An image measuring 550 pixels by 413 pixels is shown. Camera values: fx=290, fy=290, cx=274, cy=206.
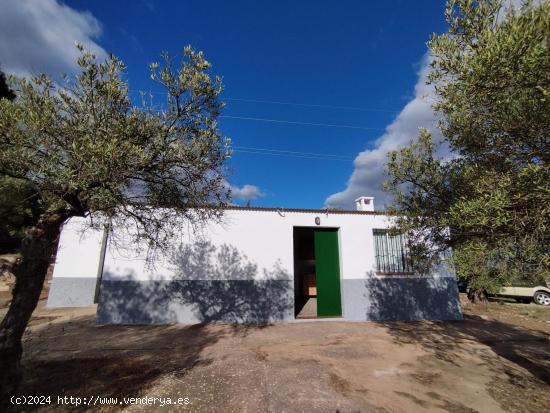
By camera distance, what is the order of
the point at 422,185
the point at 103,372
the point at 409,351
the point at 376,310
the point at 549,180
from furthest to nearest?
1. the point at 376,310
2. the point at 409,351
3. the point at 422,185
4. the point at 103,372
5. the point at 549,180

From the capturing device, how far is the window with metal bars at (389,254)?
1298 centimetres

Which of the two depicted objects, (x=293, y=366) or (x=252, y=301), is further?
(x=252, y=301)

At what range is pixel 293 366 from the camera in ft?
22.9

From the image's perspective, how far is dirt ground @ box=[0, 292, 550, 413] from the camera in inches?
211

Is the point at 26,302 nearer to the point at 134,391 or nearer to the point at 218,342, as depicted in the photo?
the point at 134,391

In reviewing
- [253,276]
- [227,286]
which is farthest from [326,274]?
[227,286]

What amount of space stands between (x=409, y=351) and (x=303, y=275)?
9.46 metres

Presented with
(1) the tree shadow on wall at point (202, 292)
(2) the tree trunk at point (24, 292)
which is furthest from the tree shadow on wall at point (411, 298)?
(2) the tree trunk at point (24, 292)

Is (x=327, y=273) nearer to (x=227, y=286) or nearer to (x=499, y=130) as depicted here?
(x=227, y=286)

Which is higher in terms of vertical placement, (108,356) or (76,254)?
(76,254)

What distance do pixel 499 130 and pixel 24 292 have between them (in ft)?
28.3

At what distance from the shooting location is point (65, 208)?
5.54m

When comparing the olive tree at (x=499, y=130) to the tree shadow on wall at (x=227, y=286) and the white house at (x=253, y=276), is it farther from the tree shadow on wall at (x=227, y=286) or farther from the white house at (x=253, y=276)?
the tree shadow on wall at (x=227, y=286)

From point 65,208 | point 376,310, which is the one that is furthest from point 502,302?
point 65,208
